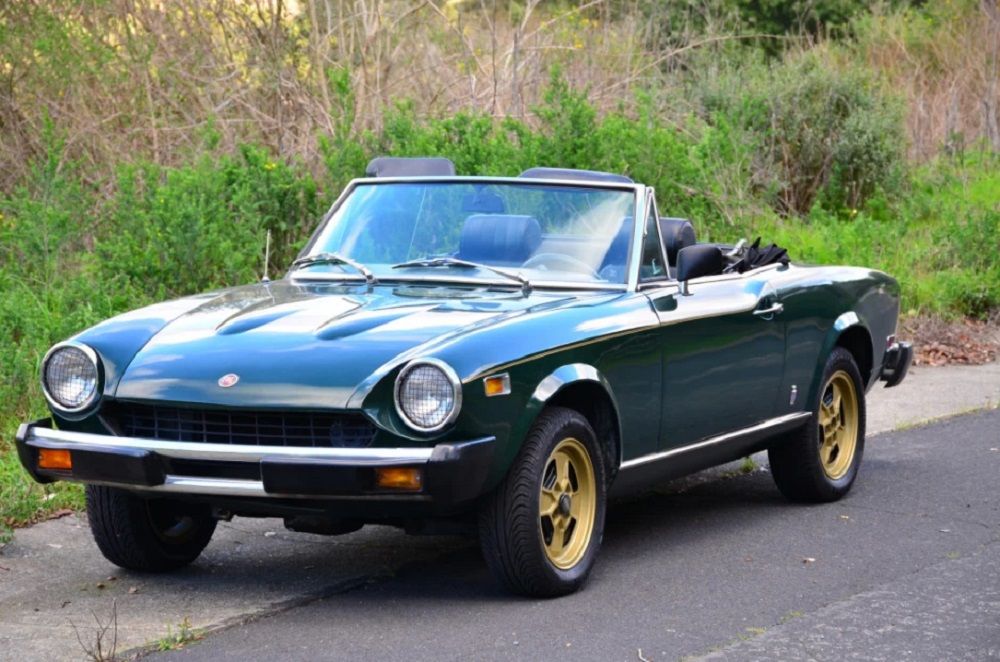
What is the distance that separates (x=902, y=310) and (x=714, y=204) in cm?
187

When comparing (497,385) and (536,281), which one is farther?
(536,281)

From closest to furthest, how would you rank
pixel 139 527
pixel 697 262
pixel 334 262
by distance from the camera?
pixel 139 527 < pixel 697 262 < pixel 334 262

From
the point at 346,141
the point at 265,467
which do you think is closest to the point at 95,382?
the point at 265,467

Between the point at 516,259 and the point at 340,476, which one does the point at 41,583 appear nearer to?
the point at 340,476

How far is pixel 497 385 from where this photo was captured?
5.45m

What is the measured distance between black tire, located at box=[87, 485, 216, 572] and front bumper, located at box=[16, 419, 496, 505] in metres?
0.40

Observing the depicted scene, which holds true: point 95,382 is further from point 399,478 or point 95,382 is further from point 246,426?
point 399,478

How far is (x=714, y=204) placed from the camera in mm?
14508

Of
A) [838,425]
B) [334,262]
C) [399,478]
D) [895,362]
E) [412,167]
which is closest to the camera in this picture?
[399,478]

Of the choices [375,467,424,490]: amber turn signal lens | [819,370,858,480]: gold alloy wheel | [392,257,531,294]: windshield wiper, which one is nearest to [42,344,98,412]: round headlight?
[375,467,424,490]: amber turn signal lens

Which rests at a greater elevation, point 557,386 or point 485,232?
point 485,232

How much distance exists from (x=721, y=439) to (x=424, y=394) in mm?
1934

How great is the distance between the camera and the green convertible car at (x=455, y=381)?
5.36m

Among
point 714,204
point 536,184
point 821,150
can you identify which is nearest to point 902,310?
point 714,204
